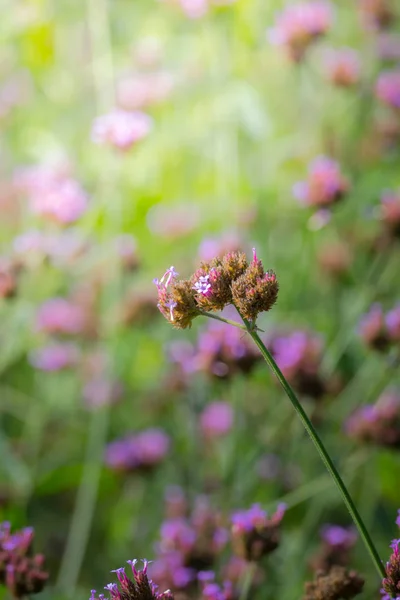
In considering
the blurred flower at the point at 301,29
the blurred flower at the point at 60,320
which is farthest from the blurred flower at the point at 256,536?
the blurred flower at the point at 301,29

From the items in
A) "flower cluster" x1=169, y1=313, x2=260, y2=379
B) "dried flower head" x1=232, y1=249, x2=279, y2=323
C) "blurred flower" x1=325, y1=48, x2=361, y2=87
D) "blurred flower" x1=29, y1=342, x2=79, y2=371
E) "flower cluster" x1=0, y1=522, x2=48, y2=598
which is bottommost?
"flower cluster" x1=0, y1=522, x2=48, y2=598

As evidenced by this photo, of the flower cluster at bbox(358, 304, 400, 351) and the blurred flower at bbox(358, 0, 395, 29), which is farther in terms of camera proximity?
the blurred flower at bbox(358, 0, 395, 29)

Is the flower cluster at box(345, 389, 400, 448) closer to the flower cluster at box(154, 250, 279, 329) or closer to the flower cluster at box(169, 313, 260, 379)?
the flower cluster at box(169, 313, 260, 379)

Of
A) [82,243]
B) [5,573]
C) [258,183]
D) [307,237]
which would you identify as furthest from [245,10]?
[5,573]

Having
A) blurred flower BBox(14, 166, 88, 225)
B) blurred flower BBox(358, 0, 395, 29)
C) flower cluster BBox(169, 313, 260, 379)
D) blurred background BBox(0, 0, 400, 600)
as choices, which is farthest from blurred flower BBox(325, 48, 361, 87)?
flower cluster BBox(169, 313, 260, 379)

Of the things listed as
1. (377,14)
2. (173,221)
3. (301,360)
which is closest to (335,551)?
(301,360)

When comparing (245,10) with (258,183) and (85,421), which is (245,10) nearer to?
(258,183)

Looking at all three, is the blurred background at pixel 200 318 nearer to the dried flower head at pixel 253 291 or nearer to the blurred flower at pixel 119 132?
the blurred flower at pixel 119 132

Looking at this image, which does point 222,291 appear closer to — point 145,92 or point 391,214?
point 391,214
